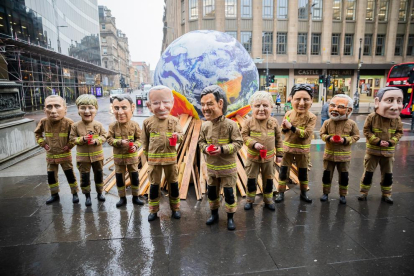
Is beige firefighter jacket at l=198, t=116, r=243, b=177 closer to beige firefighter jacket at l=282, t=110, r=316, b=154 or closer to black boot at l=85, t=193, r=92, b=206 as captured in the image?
beige firefighter jacket at l=282, t=110, r=316, b=154

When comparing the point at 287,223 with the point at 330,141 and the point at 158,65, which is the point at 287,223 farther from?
the point at 158,65

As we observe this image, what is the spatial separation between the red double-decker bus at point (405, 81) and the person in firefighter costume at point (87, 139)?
1663 centimetres

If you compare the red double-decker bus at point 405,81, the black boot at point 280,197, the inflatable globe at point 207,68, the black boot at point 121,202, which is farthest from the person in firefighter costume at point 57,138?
the red double-decker bus at point 405,81

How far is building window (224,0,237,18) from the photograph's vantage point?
24484 mm

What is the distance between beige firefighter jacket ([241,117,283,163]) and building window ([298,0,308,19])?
2541 cm

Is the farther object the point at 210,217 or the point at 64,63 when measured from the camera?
the point at 64,63

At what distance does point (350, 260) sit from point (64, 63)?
35435 millimetres

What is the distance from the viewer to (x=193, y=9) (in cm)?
2503

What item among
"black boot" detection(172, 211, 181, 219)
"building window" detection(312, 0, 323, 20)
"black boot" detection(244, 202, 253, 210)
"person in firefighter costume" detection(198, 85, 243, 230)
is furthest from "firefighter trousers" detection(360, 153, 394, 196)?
"building window" detection(312, 0, 323, 20)

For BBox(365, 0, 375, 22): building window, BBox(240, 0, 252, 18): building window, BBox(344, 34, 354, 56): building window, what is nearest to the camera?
BBox(240, 0, 252, 18): building window

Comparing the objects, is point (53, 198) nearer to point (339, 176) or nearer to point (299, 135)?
point (299, 135)

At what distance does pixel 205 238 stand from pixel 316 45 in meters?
27.1

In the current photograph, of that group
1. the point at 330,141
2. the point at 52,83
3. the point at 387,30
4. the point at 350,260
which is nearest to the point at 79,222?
the point at 350,260

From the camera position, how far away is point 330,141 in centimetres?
411
